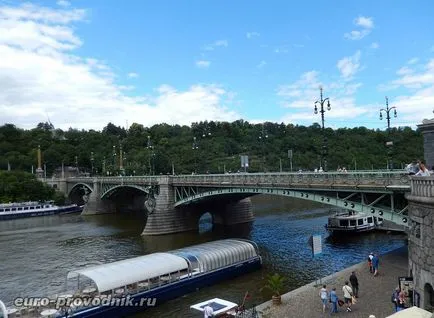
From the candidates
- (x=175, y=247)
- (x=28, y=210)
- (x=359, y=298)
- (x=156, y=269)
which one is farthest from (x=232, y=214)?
(x=28, y=210)

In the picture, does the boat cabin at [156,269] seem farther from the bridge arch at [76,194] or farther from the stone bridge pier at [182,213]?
the bridge arch at [76,194]

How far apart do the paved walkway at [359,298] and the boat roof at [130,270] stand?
34.7 ft

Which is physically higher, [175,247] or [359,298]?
[359,298]

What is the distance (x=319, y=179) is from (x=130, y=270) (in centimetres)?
1855

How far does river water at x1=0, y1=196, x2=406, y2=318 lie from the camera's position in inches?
1404

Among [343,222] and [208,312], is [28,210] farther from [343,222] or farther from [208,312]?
[208,312]

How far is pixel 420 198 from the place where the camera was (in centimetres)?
2136

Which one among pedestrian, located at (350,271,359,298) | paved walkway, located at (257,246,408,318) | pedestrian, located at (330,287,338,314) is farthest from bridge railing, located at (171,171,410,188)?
pedestrian, located at (330,287,338,314)

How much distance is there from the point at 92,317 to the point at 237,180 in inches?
1103

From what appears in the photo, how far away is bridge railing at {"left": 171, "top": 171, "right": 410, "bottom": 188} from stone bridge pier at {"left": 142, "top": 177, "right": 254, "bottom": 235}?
24.6ft

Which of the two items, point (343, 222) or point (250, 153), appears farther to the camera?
point (250, 153)

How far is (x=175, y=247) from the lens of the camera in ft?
179

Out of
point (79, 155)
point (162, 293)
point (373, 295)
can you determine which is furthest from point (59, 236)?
point (79, 155)

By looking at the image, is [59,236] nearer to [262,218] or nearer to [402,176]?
[262,218]
